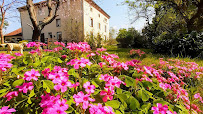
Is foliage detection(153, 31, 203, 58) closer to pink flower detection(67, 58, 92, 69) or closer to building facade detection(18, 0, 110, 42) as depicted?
pink flower detection(67, 58, 92, 69)

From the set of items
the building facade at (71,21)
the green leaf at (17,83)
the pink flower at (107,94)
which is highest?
the building facade at (71,21)

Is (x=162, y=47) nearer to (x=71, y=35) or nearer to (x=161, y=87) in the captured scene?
(x=161, y=87)

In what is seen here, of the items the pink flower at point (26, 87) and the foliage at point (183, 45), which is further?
the foliage at point (183, 45)

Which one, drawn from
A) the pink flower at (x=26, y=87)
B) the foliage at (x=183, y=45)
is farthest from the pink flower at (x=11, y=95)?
the foliage at (x=183, y=45)

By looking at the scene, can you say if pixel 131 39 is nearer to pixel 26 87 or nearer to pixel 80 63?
pixel 80 63

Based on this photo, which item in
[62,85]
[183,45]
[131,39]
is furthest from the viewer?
[131,39]

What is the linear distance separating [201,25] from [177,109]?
11.1 m

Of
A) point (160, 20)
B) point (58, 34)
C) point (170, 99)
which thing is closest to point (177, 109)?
point (170, 99)

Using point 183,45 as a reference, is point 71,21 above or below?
above

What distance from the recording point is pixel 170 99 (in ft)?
3.61

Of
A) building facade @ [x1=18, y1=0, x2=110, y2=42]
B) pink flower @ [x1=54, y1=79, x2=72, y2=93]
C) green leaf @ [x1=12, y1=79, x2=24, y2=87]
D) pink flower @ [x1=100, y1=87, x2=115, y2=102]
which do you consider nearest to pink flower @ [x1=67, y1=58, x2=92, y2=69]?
pink flower @ [x1=54, y1=79, x2=72, y2=93]

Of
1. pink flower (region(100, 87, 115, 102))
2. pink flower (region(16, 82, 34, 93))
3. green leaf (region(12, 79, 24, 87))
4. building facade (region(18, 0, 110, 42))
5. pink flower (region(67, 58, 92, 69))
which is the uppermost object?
building facade (region(18, 0, 110, 42))

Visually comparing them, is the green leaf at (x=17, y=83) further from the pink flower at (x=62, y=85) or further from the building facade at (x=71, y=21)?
the building facade at (x=71, y=21)

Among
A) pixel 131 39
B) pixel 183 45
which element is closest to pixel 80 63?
pixel 183 45
